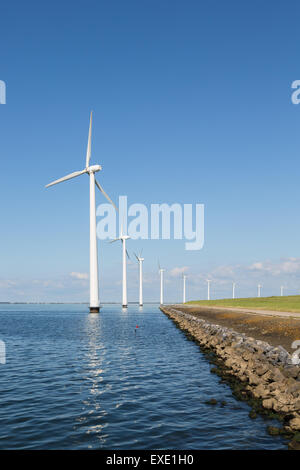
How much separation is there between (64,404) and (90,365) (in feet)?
34.9

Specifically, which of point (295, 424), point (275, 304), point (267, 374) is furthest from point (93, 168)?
point (295, 424)

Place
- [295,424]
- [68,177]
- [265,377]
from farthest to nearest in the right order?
[68,177]
[265,377]
[295,424]

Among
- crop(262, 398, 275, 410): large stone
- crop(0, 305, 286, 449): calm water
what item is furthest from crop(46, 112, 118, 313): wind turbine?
crop(262, 398, 275, 410): large stone

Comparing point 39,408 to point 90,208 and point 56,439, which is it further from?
point 90,208

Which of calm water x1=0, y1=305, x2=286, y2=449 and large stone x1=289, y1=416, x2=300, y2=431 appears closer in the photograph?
calm water x1=0, y1=305, x2=286, y2=449

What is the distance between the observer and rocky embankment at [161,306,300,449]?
16094mm

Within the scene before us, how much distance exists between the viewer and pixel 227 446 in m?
13.1

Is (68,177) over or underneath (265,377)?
over

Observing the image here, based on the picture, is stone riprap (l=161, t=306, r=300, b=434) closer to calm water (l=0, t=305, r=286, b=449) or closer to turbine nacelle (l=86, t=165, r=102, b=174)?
calm water (l=0, t=305, r=286, b=449)

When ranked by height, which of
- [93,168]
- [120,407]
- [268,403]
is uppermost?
[93,168]

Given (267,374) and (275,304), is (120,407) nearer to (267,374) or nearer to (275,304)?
(267,374)

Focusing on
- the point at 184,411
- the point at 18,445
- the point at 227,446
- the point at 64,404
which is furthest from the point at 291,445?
the point at 64,404

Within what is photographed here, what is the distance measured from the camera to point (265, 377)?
68.2 ft
